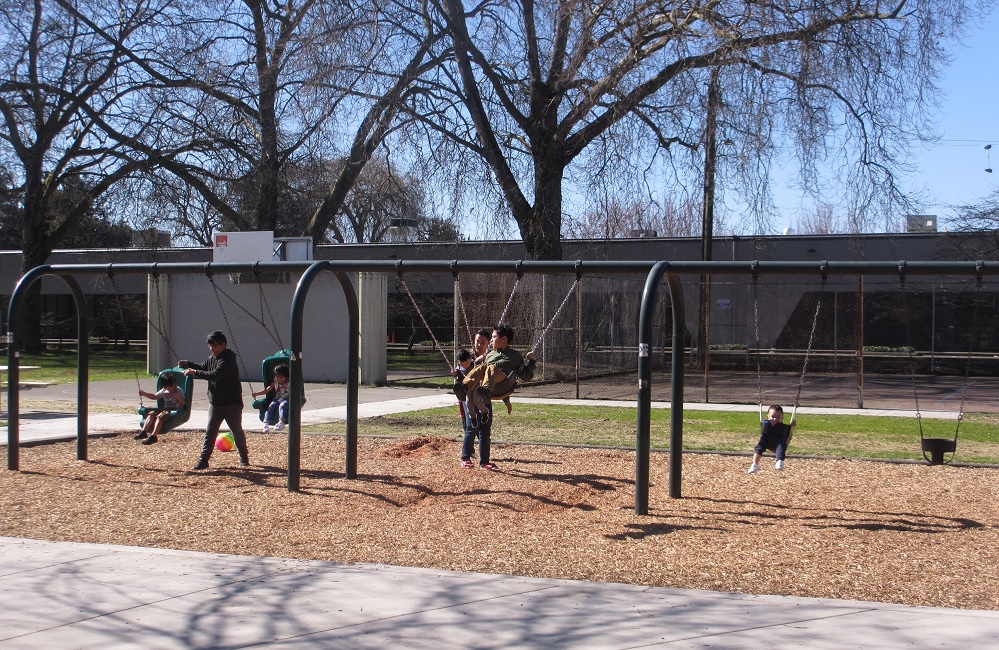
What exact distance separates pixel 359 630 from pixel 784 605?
2.50 meters

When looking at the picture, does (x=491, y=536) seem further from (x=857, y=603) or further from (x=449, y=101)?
(x=449, y=101)

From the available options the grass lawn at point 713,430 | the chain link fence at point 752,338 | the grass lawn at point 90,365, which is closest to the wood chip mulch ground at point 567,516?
the grass lawn at point 713,430

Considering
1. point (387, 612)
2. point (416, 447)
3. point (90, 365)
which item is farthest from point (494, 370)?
point (90, 365)

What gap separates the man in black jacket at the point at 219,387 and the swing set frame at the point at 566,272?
908mm

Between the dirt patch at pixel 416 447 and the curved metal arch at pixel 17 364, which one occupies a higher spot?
the curved metal arch at pixel 17 364

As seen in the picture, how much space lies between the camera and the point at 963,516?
8156 mm

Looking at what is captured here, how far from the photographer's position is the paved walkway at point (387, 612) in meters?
5.02

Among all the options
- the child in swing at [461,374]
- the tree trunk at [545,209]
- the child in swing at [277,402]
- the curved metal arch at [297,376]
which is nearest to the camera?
the curved metal arch at [297,376]

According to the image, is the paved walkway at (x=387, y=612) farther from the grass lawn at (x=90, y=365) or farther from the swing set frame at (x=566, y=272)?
the grass lawn at (x=90, y=365)

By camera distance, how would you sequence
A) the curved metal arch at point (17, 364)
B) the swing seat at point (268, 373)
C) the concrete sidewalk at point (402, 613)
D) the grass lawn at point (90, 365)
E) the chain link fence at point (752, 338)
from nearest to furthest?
1. the concrete sidewalk at point (402, 613)
2. the curved metal arch at point (17, 364)
3. the swing seat at point (268, 373)
4. the chain link fence at point (752, 338)
5. the grass lawn at point (90, 365)

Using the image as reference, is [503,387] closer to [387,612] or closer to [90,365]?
[387,612]

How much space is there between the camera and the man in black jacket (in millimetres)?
10164

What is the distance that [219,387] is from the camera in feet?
33.5

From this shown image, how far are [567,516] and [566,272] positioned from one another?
249 centimetres
